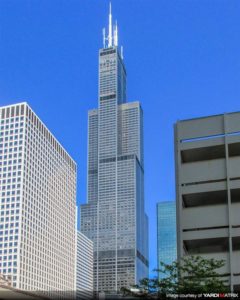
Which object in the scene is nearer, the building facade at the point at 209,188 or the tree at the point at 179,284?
the tree at the point at 179,284

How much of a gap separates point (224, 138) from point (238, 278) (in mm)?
10598

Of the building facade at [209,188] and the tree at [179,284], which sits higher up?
the building facade at [209,188]

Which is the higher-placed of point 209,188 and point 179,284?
point 209,188

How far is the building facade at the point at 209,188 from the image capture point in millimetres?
39156

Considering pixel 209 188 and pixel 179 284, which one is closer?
pixel 179 284

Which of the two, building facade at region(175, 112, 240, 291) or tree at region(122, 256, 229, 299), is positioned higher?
building facade at region(175, 112, 240, 291)

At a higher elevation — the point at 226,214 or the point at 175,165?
the point at 175,165

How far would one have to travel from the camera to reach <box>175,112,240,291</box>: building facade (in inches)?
1542

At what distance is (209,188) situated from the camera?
40.8 m

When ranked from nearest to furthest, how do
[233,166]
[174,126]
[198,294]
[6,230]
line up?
[198,294] < [233,166] < [174,126] < [6,230]

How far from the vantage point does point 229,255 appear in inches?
1481

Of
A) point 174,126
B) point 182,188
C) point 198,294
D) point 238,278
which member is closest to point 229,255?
point 238,278

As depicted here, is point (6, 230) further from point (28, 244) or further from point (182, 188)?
point (182, 188)

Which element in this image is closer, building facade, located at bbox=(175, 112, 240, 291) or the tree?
the tree
